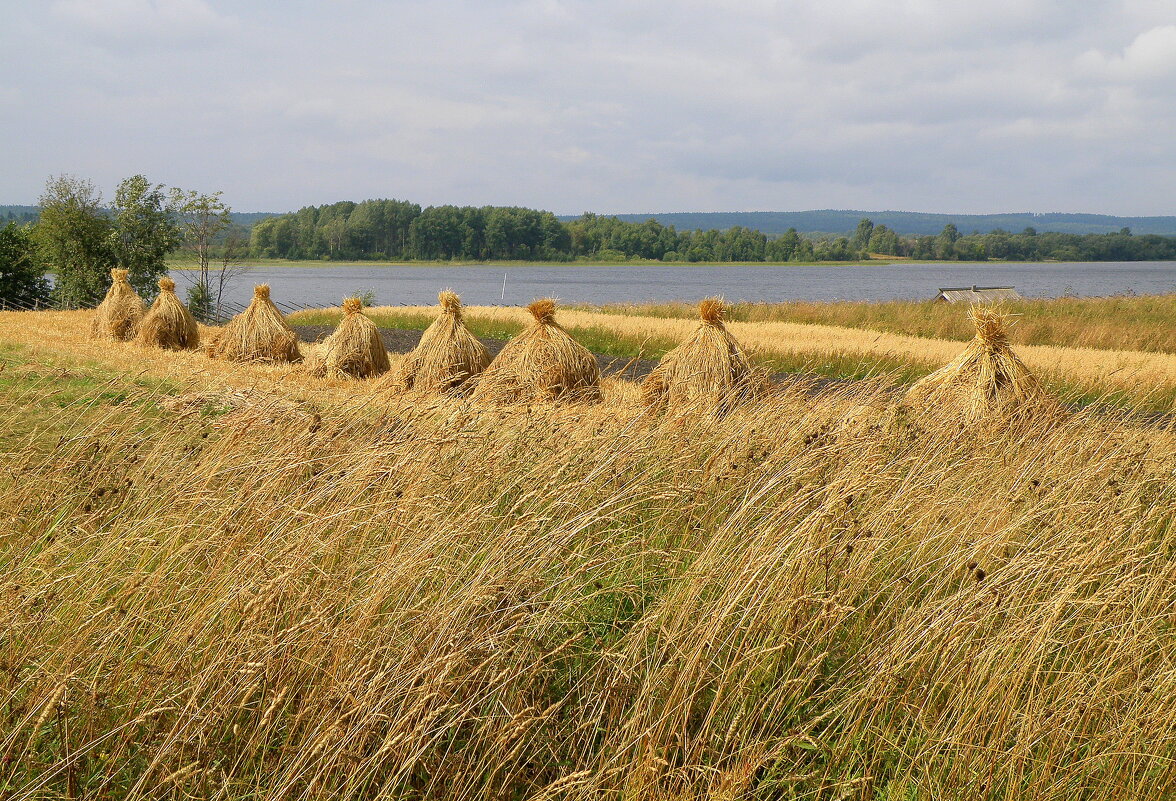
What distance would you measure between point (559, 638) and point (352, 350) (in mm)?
12516

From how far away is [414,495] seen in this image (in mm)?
4320

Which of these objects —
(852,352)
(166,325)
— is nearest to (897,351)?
(852,352)

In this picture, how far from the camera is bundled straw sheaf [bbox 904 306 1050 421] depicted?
884 centimetres

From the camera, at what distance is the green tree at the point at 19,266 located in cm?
3971

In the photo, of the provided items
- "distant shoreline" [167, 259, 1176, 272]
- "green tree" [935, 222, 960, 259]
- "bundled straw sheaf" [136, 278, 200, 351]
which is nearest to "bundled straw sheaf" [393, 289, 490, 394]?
"bundled straw sheaf" [136, 278, 200, 351]

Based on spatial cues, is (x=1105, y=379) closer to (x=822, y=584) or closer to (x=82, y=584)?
(x=822, y=584)

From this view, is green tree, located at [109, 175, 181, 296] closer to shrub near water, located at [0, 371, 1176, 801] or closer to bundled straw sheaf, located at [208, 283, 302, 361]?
bundled straw sheaf, located at [208, 283, 302, 361]

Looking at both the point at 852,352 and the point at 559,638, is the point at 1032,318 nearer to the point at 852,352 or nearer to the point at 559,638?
the point at 852,352

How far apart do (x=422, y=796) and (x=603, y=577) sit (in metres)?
1.29

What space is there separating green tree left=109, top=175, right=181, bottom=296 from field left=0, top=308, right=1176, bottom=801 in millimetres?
41086

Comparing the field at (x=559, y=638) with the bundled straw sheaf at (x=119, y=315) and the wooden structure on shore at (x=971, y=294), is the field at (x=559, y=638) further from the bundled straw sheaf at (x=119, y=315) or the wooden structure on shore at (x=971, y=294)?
the wooden structure on shore at (x=971, y=294)

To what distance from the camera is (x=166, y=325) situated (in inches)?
733

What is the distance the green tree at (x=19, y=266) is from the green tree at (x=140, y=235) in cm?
366

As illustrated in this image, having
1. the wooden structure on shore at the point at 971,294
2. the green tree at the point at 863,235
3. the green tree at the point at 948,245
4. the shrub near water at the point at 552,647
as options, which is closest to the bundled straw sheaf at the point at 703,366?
the shrub near water at the point at 552,647
